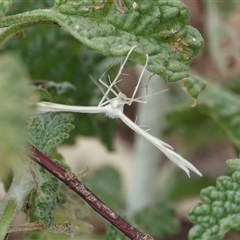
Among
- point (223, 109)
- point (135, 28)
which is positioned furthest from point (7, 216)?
point (223, 109)

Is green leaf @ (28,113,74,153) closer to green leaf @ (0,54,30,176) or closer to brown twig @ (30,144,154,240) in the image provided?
brown twig @ (30,144,154,240)

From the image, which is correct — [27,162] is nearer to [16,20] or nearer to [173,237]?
[16,20]

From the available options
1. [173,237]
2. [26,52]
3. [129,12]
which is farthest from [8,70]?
[173,237]

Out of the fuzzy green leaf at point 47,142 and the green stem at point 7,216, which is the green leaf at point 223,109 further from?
the green stem at point 7,216

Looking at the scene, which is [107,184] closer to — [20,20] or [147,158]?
[147,158]

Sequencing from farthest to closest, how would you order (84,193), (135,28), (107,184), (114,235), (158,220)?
(107,184) < (158,220) < (114,235) < (135,28) < (84,193)

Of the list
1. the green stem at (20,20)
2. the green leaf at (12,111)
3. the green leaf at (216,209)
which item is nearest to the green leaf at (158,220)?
the green leaf at (216,209)

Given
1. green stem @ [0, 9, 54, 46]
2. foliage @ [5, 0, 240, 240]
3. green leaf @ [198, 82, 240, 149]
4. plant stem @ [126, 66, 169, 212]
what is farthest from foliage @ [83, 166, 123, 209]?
green stem @ [0, 9, 54, 46]
